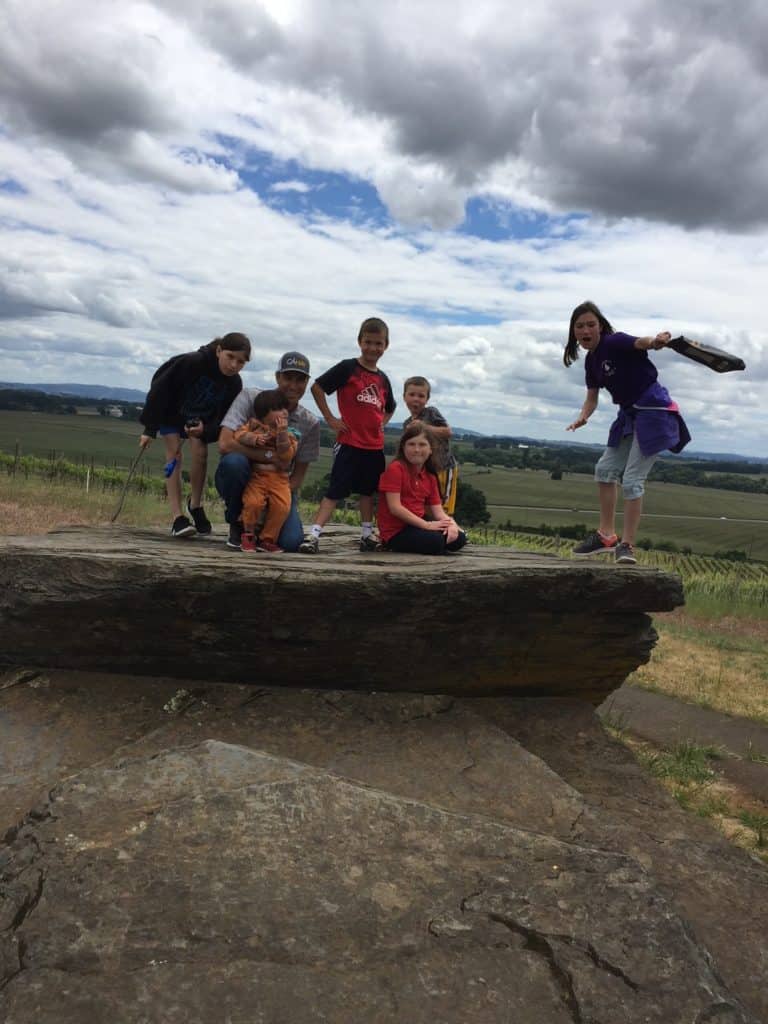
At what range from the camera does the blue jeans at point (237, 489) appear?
19.8 ft

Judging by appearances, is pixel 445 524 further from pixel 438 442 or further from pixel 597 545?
pixel 597 545

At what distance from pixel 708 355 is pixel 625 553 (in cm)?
189

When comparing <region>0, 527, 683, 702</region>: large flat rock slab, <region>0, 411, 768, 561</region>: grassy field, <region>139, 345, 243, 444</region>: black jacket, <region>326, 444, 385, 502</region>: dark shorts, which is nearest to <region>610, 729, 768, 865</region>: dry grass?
<region>0, 527, 683, 702</region>: large flat rock slab

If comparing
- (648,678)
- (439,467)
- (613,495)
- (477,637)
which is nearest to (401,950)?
(477,637)

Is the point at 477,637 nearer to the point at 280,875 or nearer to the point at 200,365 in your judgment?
the point at 280,875

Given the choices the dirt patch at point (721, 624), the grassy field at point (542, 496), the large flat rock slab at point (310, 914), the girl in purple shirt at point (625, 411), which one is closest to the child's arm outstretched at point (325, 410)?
the girl in purple shirt at point (625, 411)

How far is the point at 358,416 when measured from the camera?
21.6 ft

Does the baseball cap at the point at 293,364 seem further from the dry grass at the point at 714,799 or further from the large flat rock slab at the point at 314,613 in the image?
the dry grass at the point at 714,799

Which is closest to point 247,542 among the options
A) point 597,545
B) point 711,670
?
point 597,545

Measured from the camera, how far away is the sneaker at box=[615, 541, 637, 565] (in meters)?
6.50

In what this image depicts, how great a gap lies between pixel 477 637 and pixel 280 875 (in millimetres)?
2828

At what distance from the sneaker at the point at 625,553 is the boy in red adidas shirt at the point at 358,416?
2197 mm

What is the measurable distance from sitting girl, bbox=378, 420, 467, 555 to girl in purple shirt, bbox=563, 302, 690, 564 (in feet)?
4.80

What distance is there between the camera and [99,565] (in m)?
5.18
